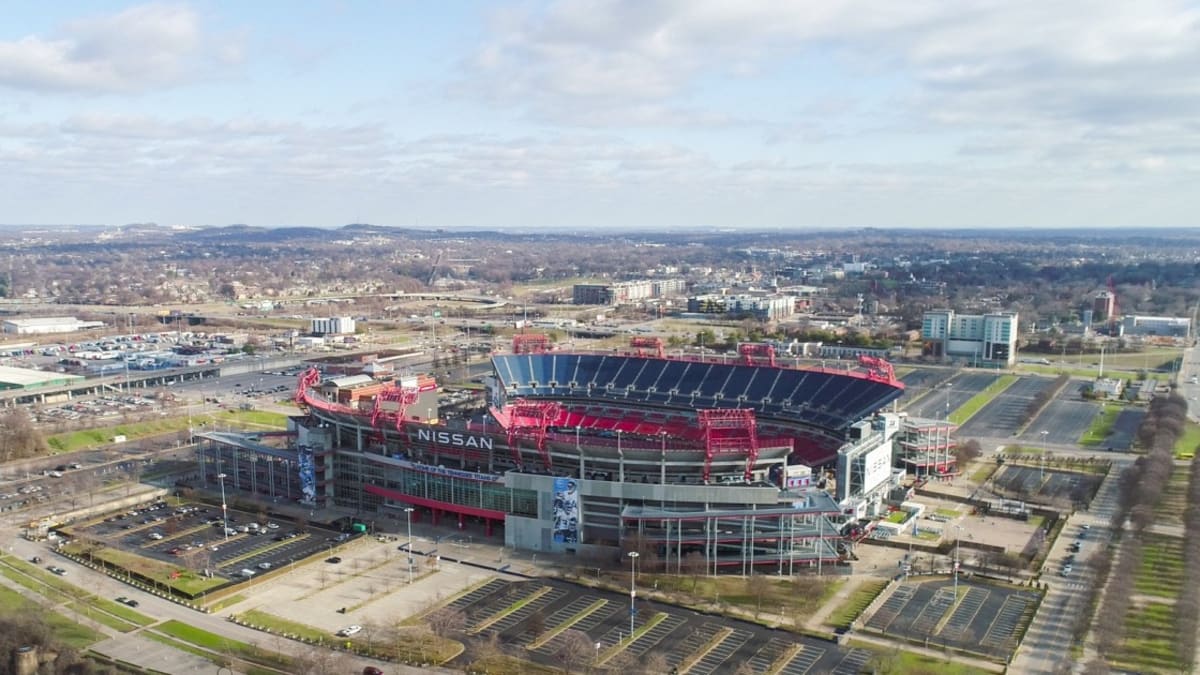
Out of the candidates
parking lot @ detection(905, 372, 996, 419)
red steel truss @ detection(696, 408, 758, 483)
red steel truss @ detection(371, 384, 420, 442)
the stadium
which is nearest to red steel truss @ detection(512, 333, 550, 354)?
the stadium

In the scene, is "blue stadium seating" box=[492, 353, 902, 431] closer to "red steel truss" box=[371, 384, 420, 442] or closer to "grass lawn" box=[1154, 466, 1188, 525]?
"red steel truss" box=[371, 384, 420, 442]

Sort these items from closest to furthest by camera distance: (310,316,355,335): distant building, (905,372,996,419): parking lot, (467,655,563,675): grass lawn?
(467,655,563,675): grass lawn
(905,372,996,419): parking lot
(310,316,355,335): distant building

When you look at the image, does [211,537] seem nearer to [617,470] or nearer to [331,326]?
[617,470]

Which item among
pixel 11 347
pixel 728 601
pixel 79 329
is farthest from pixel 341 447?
pixel 79 329

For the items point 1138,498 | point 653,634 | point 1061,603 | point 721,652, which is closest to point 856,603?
point 721,652

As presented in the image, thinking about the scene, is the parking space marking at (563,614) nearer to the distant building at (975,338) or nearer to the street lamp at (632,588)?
the street lamp at (632,588)
